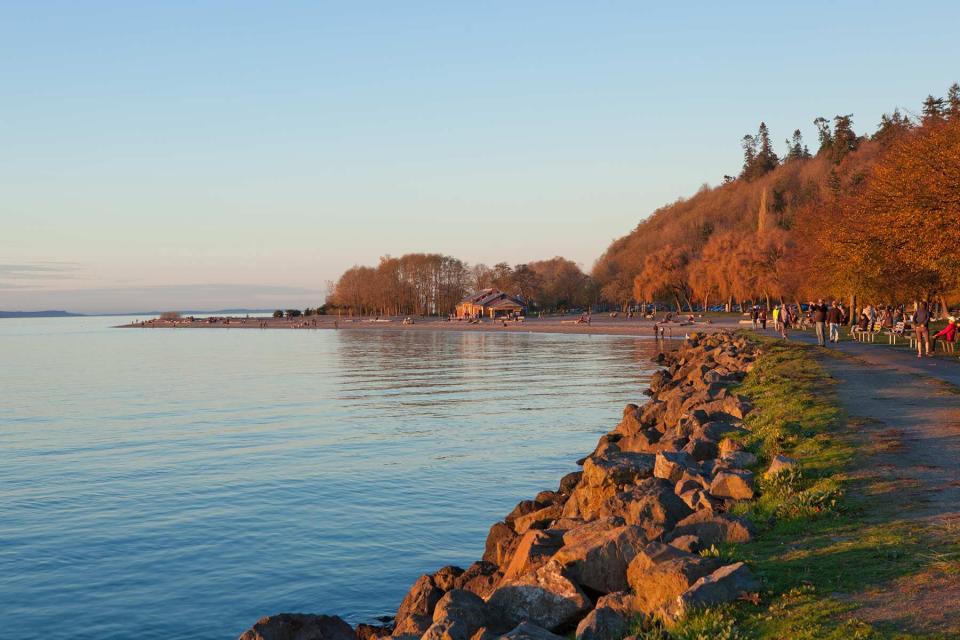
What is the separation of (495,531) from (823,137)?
18686 cm

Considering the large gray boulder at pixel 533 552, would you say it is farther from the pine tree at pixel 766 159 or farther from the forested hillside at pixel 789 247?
the pine tree at pixel 766 159

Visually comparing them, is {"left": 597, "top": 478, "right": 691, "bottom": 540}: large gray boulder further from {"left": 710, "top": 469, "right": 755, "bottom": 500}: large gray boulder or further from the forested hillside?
the forested hillside

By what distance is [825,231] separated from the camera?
48.8 m

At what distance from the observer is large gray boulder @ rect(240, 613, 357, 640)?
8383 millimetres

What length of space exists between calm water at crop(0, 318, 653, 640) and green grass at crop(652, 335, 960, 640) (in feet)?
17.8

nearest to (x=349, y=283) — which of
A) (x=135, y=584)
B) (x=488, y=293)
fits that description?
(x=488, y=293)

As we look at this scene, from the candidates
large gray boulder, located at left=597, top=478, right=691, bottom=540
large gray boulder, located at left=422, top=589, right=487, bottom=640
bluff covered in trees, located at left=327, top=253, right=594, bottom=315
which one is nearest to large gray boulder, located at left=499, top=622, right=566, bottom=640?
large gray boulder, located at left=422, top=589, right=487, bottom=640

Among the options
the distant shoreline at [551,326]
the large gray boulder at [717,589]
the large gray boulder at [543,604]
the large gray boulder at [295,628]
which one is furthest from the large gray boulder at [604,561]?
the distant shoreline at [551,326]

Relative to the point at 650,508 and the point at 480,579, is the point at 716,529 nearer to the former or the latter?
the point at 650,508

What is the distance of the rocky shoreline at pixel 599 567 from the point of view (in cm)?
702

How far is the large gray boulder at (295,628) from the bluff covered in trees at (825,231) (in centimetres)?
2256

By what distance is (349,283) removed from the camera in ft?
652

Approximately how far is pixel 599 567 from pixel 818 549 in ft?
6.76

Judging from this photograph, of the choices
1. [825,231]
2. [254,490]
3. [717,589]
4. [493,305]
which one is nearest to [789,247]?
[825,231]
